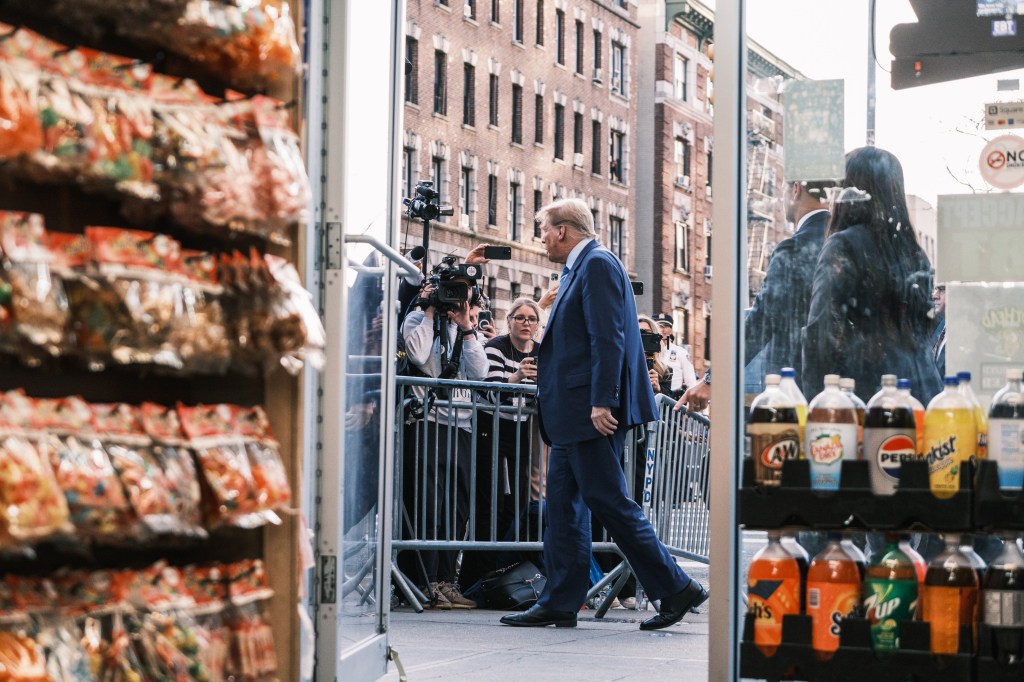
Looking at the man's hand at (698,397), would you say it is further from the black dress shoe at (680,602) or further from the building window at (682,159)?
the building window at (682,159)

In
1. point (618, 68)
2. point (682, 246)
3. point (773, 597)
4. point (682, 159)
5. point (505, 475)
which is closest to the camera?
point (773, 597)

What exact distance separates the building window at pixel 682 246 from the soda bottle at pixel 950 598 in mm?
53734

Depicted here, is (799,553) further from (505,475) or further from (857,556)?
(505,475)

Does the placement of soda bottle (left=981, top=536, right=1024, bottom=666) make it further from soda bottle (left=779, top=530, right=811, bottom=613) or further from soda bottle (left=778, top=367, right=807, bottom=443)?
soda bottle (left=778, top=367, right=807, bottom=443)

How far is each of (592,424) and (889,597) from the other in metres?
3.53

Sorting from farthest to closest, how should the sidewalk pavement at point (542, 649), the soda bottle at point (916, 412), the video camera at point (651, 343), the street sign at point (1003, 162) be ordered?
the video camera at point (651, 343), the sidewalk pavement at point (542, 649), the street sign at point (1003, 162), the soda bottle at point (916, 412)

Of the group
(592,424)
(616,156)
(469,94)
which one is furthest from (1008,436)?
(616,156)

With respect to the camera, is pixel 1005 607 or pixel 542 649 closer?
pixel 1005 607

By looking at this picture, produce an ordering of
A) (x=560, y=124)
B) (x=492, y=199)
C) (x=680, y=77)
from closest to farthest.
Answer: (x=492, y=199), (x=560, y=124), (x=680, y=77)

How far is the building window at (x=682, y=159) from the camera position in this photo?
5862 centimetres

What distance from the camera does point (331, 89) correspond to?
5945mm

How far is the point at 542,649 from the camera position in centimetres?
785

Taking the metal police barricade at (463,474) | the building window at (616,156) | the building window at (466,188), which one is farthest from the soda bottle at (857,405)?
the building window at (616,156)

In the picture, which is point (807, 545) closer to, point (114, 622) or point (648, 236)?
point (114, 622)
